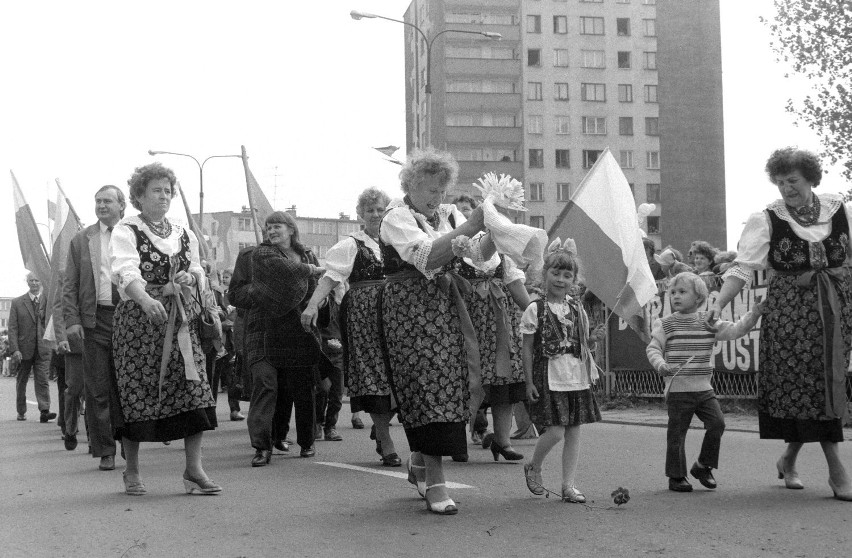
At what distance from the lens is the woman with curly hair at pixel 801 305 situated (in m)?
7.02

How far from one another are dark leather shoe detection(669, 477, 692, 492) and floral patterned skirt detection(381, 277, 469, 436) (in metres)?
1.50

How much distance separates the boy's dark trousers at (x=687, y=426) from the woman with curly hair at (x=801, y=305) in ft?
0.98

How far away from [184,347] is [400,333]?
150cm

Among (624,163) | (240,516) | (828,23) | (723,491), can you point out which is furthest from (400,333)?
(624,163)

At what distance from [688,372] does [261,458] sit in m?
3.61

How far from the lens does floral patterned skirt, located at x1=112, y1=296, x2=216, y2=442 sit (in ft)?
24.3

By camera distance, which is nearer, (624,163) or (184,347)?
(184,347)

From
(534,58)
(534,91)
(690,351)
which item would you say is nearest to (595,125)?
(534,91)

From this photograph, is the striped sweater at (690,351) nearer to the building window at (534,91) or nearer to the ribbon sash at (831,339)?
the ribbon sash at (831,339)

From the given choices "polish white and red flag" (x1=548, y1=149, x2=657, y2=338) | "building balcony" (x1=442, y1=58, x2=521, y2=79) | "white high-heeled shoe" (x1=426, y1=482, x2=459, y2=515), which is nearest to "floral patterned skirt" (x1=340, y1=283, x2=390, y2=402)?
"polish white and red flag" (x1=548, y1=149, x2=657, y2=338)

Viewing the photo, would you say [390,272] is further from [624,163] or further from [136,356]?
[624,163]

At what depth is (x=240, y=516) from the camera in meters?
6.62

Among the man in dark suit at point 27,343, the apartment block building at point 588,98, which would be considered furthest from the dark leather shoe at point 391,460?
the apartment block building at point 588,98

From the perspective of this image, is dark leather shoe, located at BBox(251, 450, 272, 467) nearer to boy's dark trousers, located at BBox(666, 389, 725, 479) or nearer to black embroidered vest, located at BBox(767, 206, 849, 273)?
boy's dark trousers, located at BBox(666, 389, 725, 479)
